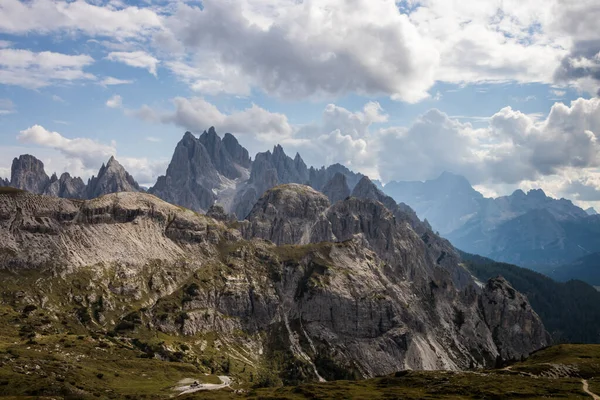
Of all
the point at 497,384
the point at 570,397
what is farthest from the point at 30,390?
the point at 570,397

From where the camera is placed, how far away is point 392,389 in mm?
197250

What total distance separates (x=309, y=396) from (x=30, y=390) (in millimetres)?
104065

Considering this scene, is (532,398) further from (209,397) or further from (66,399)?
(66,399)

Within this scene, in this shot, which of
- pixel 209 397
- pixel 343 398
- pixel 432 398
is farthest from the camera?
pixel 209 397

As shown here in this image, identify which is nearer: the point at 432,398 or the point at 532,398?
the point at 532,398

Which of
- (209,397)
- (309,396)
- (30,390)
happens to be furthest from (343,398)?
(30,390)

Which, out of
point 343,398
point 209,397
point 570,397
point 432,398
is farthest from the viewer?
point 209,397

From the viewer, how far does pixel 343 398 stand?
18725 cm

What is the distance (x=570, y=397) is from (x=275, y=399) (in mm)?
96934

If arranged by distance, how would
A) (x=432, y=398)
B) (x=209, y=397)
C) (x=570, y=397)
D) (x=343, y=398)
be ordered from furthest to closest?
(x=209, y=397)
(x=343, y=398)
(x=432, y=398)
(x=570, y=397)

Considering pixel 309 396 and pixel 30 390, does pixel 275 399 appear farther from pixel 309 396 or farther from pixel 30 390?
pixel 30 390

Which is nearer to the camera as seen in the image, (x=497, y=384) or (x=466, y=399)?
(x=466, y=399)

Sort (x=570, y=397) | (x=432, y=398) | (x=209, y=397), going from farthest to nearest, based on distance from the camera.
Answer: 1. (x=209, y=397)
2. (x=432, y=398)
3. (x=570, y=397)

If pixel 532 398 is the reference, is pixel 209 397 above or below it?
below
